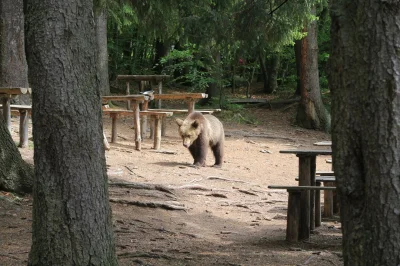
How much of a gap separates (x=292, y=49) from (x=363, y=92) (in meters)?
24.8

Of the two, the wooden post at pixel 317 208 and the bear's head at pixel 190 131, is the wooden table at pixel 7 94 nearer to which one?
the bear's head at pixel 190 131

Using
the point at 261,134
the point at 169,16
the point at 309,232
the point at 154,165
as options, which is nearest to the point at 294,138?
the point at 261,134

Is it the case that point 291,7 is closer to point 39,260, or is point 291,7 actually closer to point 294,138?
point 39,260

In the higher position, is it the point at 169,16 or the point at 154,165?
the point at 169,16

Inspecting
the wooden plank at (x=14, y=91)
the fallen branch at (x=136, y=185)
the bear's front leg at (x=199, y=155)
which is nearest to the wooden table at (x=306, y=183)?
the fallen branch at (x=136, y=185)

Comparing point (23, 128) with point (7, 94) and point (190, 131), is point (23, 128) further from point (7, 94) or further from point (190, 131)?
point (190, 131)

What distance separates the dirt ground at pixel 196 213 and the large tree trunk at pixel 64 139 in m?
1.20

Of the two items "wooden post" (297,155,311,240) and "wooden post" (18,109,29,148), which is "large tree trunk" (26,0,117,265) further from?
"wooden post" (18,109,29,148)

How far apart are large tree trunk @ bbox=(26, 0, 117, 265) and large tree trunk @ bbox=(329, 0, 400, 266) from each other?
6.47 ft

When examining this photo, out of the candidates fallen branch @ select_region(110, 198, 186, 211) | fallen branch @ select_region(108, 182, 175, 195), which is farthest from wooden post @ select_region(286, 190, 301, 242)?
fallen branch @ select_region(108, 182, 175, 195)

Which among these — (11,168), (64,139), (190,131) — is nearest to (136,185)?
(11,168)

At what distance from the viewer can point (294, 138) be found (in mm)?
18531

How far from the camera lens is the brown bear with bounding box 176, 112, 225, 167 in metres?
12.8

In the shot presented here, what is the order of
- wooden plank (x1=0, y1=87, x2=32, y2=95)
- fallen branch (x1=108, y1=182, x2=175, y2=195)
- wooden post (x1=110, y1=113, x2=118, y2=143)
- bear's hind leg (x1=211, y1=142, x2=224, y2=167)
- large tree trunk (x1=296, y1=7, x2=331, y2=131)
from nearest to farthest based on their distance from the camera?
fallen branch (x1=108, y1=182, x2=175, y2=195) → wooden plank (x1=0, y1=87, x2=32, y2=95) → bear's hind leg (x1=211, y1=142, x2=224, y2=167) → wooden post (x1=110, y1=113, x2=118, y2=143) → large tree trunk (x1=296, y1=7, x2=331, y2=131)
